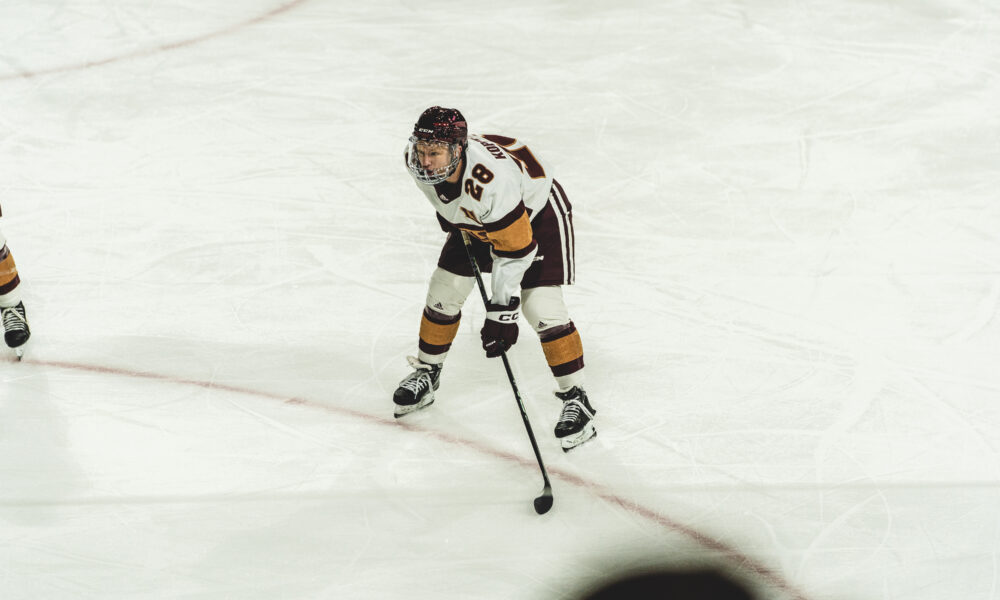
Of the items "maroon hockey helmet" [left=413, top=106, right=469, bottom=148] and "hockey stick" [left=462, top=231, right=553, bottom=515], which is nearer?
"maroon hockey helmet" [left=413, top=106, right=469, bottom=148]

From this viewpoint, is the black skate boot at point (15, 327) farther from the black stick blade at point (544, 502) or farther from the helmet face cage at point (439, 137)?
the black stick blade at point (544, 502)

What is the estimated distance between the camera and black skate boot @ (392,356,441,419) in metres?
2.83

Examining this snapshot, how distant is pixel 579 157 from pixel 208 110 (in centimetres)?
189

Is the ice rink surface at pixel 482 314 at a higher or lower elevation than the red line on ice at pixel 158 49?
lower

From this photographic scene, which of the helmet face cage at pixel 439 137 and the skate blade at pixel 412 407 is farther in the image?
the skate blade at pixel 412 407

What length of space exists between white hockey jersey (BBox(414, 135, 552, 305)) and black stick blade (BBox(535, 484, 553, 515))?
0.50 meters

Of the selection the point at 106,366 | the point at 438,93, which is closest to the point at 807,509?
the point at 106,366

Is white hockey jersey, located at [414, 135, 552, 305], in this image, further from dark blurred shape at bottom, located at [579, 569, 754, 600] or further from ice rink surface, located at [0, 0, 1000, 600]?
dark blurred shape at bottom, located at [579, 569, 754, 600]

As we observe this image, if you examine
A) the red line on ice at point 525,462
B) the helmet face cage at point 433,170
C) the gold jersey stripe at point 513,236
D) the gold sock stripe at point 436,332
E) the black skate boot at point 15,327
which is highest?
the helmet face cage at point 433,170

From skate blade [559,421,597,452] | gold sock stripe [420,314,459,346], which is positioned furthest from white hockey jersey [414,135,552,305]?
skate blade [559,421,597,452]

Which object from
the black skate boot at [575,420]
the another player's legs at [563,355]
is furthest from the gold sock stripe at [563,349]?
the black skate boot at [575,420]

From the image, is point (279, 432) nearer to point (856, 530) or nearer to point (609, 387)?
point (609, 387)

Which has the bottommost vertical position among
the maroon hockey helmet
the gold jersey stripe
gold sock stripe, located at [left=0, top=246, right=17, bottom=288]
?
gold sock stripe, located at [left=0, top=246, right=17, bottom=288]

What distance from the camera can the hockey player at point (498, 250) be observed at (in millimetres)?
2357
